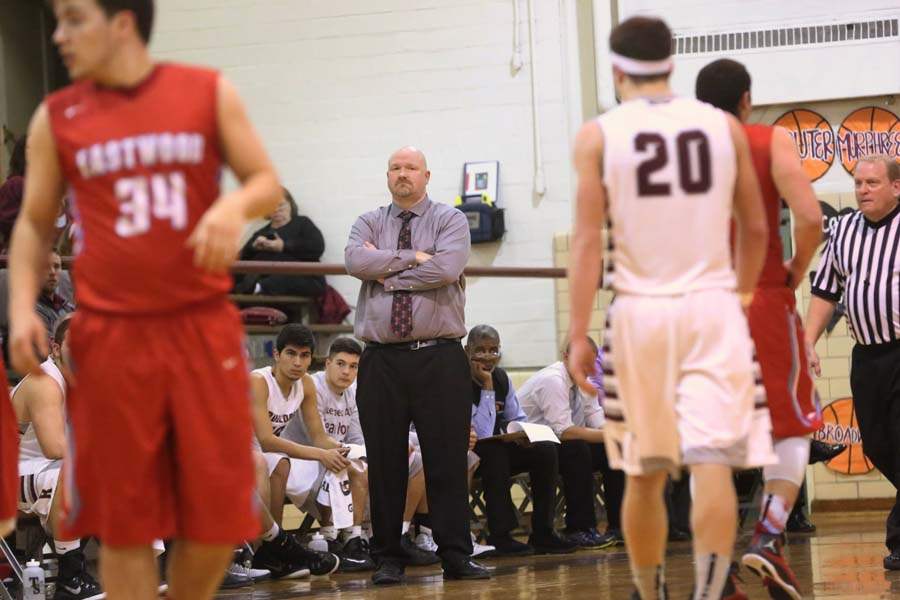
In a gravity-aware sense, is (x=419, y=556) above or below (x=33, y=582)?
below

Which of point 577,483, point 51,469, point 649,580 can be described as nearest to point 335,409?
point 577,483

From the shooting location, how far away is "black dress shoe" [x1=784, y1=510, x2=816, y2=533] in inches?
347

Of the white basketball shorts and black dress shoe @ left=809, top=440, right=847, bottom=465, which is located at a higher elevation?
the white basketball shorts

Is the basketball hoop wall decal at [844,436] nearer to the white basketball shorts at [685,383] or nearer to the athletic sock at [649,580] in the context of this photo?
the athletic sock at [649,580]

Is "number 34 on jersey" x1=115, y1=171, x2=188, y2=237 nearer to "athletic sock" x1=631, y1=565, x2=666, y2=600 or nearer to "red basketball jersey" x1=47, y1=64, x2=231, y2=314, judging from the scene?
"red basketball jersey" x1=47, y1=64, x2=231, y2=314

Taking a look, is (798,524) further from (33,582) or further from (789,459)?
(33,582)

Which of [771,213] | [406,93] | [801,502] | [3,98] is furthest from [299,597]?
[3,98]

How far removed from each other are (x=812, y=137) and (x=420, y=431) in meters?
5.24

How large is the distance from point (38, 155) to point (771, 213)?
2.30 metres

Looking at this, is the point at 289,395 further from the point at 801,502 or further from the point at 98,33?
the point at 98,33

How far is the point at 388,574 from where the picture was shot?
6.41m

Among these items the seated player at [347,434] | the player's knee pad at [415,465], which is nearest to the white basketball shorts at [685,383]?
the seated player at [347,434]

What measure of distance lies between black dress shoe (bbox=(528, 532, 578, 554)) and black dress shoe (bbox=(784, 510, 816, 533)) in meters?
1.53

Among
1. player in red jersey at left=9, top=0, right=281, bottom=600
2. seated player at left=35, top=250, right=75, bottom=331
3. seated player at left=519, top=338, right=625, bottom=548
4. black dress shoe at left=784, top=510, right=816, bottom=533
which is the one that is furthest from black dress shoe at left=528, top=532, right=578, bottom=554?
player in red jersey at left=9, top=0, right=281, bottom=600
